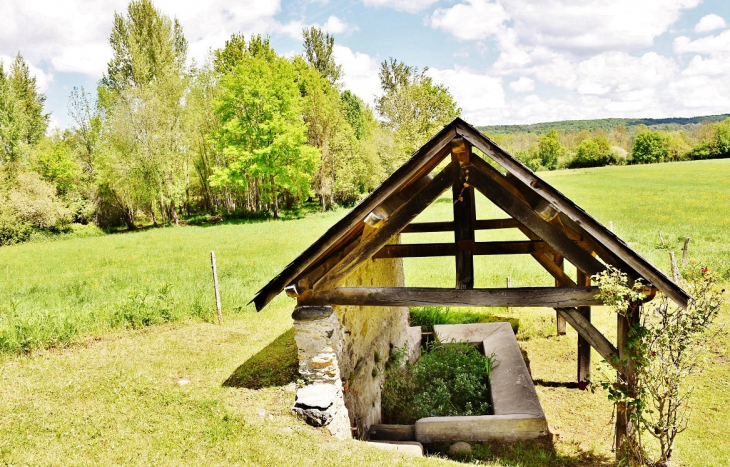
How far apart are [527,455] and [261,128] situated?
31894 mm

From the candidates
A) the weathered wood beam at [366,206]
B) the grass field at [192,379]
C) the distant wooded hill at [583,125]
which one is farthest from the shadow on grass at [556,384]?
the distant wooded hill at [583,125]

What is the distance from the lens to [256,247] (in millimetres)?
21969

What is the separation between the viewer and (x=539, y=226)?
4992 mm

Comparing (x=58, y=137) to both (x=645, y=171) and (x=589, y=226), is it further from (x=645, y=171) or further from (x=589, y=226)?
(x=645, y=171)

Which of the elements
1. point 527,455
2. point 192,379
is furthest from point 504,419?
point 192,379

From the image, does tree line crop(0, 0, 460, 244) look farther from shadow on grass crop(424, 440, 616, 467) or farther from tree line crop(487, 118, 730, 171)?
tree line crop(487, 118, 730, 171)

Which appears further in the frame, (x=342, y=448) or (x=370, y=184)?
(x=370, y=184)

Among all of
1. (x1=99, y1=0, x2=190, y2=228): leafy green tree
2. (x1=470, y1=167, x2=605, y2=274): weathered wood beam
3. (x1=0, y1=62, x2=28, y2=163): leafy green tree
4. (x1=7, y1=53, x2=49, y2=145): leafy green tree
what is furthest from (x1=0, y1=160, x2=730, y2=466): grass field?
(x1=7, y1=53, x2=49, y2=145): leafy green tree

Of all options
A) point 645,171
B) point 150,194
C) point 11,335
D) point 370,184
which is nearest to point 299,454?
point 11,335

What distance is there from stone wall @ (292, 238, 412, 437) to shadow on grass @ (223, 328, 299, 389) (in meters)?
1.05

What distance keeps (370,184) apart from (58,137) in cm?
3091

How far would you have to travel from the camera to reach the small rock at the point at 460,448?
6.34 m

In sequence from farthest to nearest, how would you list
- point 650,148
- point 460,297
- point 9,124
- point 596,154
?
1. point 596,154
2. point 650,148
3. point 9,124
4. point 460,297

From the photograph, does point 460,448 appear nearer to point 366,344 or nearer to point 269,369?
point 366,344
